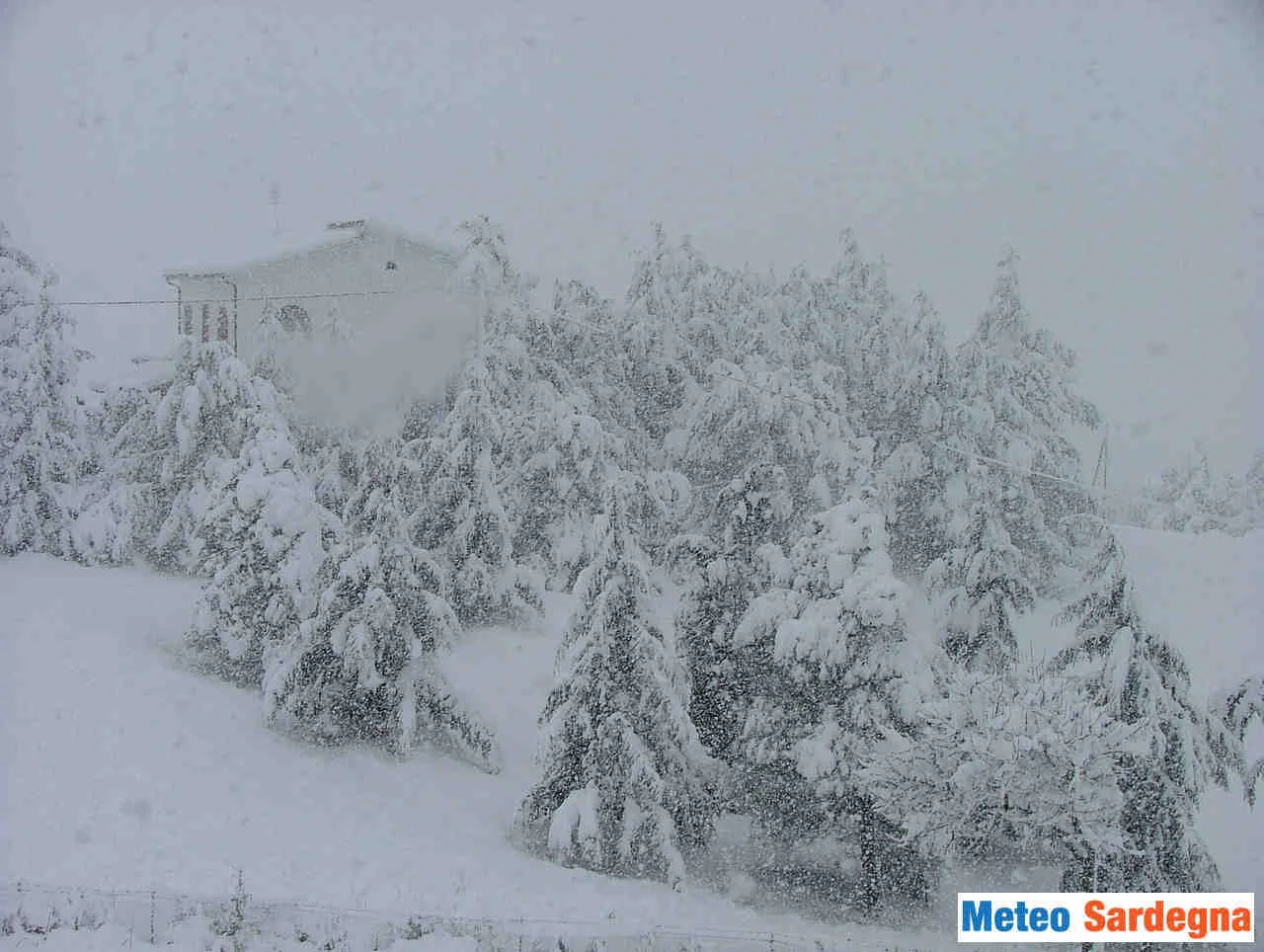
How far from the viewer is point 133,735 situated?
1427 centimetres

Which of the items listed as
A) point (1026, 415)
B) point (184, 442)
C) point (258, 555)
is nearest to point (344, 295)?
point (184, 442)

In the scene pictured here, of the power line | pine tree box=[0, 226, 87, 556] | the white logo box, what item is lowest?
the white logo box

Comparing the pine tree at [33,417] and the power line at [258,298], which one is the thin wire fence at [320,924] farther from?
the power line at [258,298]

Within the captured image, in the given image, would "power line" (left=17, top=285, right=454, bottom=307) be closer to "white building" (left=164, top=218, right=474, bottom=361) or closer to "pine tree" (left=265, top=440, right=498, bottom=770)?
"white building" (left=164, top=218, right=474, bottom=361)

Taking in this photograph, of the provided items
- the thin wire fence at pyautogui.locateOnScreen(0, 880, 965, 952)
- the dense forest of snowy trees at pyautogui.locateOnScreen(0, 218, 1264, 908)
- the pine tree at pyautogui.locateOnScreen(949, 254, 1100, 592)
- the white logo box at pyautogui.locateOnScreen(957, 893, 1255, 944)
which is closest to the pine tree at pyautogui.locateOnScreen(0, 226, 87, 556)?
the dense forest of snowy trees at pyautogui.locateOnScreen(0, 218, 1264, 908)

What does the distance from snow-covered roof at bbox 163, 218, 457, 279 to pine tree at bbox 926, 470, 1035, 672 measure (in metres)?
13.9

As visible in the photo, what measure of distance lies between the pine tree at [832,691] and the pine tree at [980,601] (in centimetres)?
587

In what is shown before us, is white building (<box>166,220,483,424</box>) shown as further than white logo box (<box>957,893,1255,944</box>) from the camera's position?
Yes

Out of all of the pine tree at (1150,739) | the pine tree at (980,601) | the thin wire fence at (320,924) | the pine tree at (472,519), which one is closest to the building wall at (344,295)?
the pine tree at (472,519)

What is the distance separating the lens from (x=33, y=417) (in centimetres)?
2092

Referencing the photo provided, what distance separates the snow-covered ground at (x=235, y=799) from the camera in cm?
1139

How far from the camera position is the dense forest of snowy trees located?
12.4 meters

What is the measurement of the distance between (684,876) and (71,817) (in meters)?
7.55

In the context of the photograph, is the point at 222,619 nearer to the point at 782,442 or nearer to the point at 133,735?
the point at 133,735
